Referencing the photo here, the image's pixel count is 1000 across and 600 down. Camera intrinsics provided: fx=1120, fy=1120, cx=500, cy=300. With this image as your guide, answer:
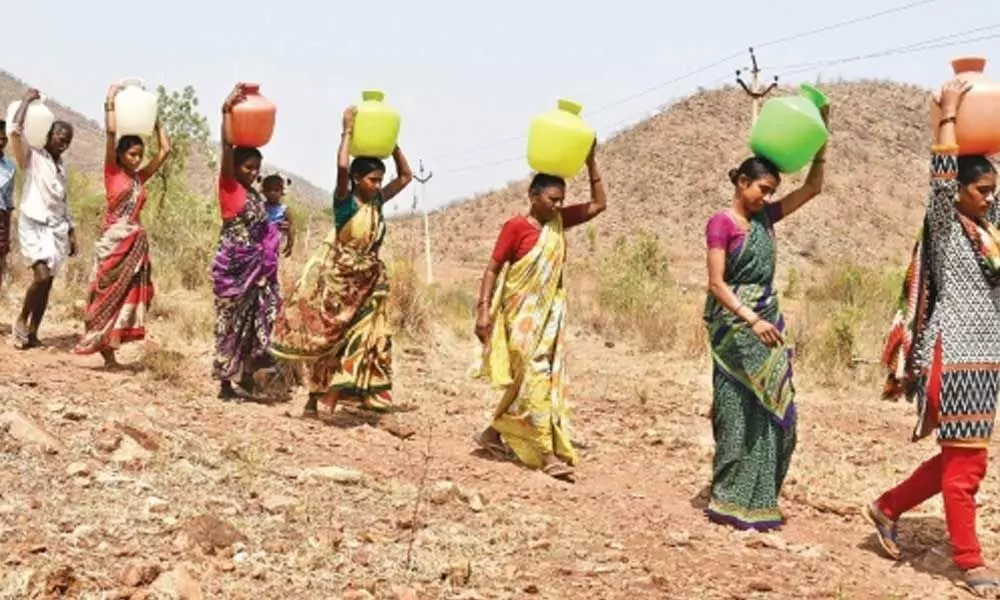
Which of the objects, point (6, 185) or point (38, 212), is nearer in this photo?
point (38, 212)

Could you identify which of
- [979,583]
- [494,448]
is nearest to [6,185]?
[494,448]

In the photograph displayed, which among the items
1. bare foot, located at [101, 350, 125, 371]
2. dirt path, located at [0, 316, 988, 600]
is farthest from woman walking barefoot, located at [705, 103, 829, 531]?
bare foot, located at [101, 350, 125, 371]

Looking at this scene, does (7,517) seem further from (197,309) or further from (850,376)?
(850,376)

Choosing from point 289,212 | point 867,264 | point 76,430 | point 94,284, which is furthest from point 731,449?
point 867,264

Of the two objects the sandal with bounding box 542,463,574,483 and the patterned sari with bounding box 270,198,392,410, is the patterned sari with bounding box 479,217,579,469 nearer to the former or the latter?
the sandal with bounding box 542,463,574,483

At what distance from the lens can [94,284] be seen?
23.4ft

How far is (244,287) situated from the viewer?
6.73 metres

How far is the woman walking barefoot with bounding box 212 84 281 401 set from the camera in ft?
21.6

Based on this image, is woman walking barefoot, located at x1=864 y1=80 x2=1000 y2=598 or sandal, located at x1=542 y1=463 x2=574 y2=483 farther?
sandal, located at x1=542 y1=463 x2=574 y2=483

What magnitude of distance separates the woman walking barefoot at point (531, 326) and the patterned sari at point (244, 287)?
169 cm

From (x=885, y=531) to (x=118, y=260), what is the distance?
15.8ft

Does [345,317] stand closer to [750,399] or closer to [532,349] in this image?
[532,349]

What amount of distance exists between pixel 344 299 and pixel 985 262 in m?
3.40

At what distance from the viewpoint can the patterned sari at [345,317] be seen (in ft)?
20.7
